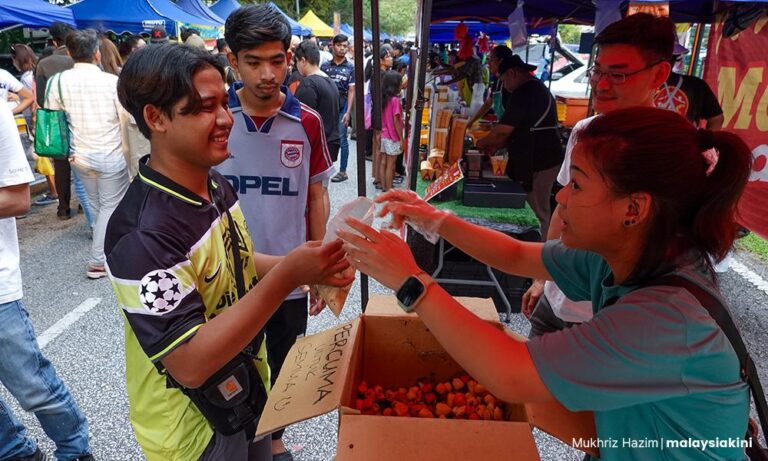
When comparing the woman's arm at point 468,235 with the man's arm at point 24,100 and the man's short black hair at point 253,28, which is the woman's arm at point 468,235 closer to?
the man's short black hair at point 253,28

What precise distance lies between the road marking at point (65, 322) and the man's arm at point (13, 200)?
2.01 metres

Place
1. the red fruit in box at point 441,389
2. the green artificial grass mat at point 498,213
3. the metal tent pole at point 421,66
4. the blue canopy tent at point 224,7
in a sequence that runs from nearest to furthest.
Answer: the metal tent pole at point 421,66, the red fruit in box at point 441,389, the green artificial grass mat at point 498,213, the blue canopy tent at point 224,7

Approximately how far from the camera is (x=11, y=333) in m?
1.89

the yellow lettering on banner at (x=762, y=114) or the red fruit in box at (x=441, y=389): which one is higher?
the yellow lettering on banner at (x=762, y=114)

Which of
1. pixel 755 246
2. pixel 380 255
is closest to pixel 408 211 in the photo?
pixel 380 255

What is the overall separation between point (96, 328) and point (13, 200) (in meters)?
2.21

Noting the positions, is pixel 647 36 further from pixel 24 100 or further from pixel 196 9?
pixel 196 9

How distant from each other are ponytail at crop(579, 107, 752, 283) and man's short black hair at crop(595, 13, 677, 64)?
1.38 metres

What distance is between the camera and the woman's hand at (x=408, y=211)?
161cm

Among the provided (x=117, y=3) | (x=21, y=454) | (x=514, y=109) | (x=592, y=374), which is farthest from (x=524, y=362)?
(x=117, y=3)

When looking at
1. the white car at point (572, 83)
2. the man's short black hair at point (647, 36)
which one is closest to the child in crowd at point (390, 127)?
the man's short black hair at point (647, 36)

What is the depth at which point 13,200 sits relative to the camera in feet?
5.84

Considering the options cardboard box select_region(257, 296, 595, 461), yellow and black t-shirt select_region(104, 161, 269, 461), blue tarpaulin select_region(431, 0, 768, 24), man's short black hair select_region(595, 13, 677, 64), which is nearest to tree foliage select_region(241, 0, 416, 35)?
blue tarpaulin select_region(431, 0, 768, 24)

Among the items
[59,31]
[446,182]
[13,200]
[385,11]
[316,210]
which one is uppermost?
[385,11]
